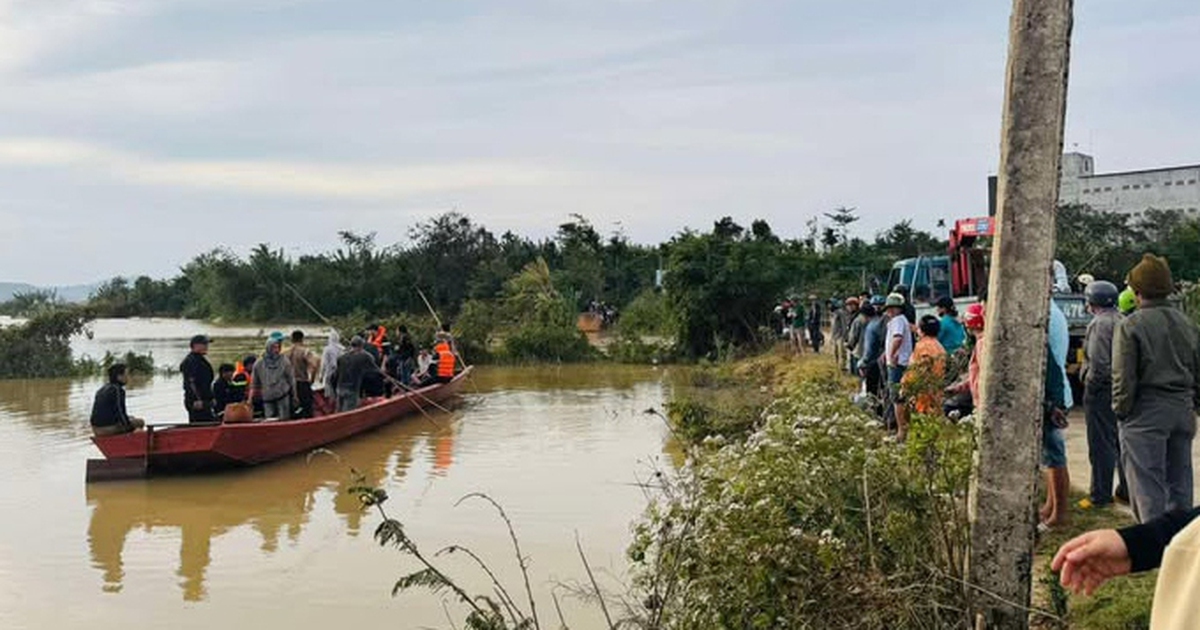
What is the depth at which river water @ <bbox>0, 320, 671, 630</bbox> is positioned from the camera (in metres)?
7.51

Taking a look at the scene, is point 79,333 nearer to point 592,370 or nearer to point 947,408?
point 592,370

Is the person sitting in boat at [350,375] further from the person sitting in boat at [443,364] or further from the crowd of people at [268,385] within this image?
the person sitting in boat at [443,364]

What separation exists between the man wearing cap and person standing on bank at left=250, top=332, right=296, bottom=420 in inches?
23.8

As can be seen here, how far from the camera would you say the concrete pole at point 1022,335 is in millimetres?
3688

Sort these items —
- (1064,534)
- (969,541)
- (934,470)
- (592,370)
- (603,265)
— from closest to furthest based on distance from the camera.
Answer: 1. (969,541)
2. (934,470)
3. (1064,534)
4. (592,370)
5. (603,265)

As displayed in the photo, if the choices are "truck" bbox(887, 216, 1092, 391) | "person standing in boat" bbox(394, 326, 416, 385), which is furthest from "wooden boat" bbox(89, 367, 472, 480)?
"truck" bbox(887, 216, 1092, 391)

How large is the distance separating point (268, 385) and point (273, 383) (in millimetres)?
66

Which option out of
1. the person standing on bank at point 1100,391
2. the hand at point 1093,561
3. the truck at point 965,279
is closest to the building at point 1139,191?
the truck at point 965,279

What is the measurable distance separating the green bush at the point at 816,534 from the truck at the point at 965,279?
25.8 feet

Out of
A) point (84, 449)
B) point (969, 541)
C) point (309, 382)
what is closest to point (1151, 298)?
point (969, 541)

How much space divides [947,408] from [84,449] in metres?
13.0

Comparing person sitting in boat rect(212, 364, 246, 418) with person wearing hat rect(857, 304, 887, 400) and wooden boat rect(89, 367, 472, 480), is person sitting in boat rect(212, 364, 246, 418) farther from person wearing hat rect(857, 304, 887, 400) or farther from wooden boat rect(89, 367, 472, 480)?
person wearing hat rect(857, 304, 887, 400)

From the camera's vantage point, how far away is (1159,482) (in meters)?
5.36

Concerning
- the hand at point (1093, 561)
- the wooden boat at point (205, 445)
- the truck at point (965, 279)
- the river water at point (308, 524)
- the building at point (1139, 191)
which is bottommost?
the river water at point (308, 524)
